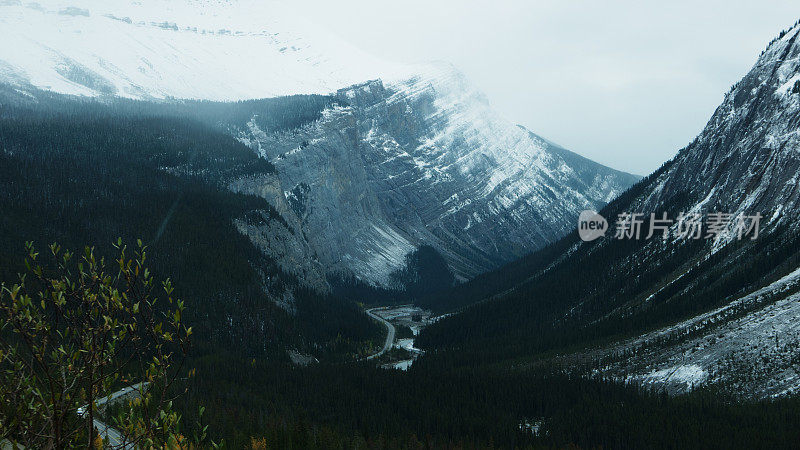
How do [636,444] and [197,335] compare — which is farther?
[197,335]

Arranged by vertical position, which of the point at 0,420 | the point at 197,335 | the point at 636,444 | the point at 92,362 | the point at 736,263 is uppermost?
the point at 736,263

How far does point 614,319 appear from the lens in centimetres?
15462

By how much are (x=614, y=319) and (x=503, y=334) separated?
1504 inches

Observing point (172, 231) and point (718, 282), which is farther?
point (172, 231)

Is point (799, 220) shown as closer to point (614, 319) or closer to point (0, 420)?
point (614, 319)

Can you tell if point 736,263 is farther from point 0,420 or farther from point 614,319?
point 0,420

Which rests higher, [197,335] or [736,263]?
[736,263]

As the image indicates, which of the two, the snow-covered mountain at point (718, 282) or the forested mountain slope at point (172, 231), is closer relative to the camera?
the snow-covered mountain at point (718, 282)

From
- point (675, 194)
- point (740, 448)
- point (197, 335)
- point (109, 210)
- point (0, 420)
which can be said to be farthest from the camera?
point (675, 194)

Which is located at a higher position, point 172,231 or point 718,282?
point 718,282

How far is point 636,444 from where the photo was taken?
87875mm

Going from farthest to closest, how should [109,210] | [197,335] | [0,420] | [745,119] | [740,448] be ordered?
1. [745,119]
2. [109,210]
3. [197,335]
4. [740,448]
5. [0,420]

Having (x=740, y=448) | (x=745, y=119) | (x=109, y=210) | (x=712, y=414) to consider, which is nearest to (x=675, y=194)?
(x=745, y=119)

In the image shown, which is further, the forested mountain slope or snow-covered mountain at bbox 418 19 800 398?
the forested mountain slope
